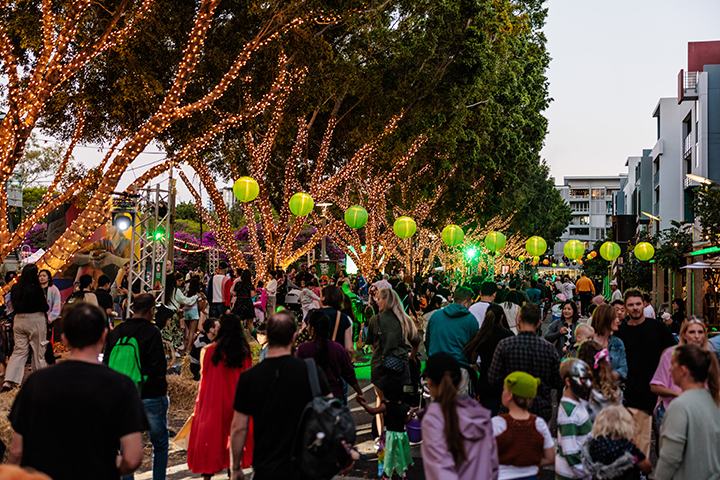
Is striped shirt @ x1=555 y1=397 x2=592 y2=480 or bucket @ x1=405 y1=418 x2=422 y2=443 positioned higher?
striped shirt @ x1=555 y1=397 x2=592 y2=480

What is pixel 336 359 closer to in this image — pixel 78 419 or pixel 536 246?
pixel 78 419

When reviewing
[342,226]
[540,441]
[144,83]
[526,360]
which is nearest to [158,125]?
[144,83]

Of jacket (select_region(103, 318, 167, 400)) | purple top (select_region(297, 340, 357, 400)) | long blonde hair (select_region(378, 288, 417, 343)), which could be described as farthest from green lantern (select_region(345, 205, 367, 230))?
jacket (select_region(103, 318, 167, 400))

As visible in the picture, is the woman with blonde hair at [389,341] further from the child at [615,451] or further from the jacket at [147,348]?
the child at [615,451]

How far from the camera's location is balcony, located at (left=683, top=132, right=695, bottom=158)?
32188mm

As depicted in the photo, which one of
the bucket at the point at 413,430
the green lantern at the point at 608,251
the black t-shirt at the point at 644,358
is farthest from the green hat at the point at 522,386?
the green lantern at the point at 608,251

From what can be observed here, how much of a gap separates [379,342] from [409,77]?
45.0 ft

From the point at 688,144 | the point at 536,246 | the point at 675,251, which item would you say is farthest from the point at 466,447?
the point at 688,144

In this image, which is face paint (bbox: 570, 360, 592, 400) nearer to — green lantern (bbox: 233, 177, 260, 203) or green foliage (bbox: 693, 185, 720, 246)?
green lantern (bbox: 233, 177, 260, 203)

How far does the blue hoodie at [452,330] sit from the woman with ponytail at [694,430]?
2767 mm

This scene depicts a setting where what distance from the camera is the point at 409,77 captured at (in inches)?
747

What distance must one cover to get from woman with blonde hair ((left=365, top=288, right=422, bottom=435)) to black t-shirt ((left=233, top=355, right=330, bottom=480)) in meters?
2.89

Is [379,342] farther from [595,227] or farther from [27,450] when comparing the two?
[595,227]

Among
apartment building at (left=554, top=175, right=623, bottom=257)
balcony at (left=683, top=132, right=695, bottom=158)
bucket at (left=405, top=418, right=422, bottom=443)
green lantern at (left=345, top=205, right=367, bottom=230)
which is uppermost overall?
apartment building at (left=554, top=175, right=623, bottom=257)
